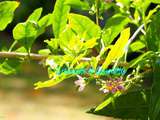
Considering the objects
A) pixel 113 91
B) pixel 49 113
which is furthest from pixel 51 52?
pixel 49 113

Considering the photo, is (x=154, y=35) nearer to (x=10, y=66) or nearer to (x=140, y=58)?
(x=140, y=58)

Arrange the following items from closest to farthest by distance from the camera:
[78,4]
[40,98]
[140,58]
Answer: [140,58]
[78,4]
[40,98]

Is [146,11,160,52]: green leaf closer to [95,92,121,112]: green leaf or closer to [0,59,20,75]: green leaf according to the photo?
[95,92,121,112]: green leaf

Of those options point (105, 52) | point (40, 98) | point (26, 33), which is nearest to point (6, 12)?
point (26, 33)

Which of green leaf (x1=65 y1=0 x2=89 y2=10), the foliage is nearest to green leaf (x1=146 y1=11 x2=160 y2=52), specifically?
the foliage

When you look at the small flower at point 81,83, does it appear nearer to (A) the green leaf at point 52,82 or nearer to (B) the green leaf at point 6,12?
(A) the green leaf at point 52,82

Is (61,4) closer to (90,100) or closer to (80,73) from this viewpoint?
(80,73)

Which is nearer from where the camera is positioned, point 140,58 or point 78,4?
point 140,58
